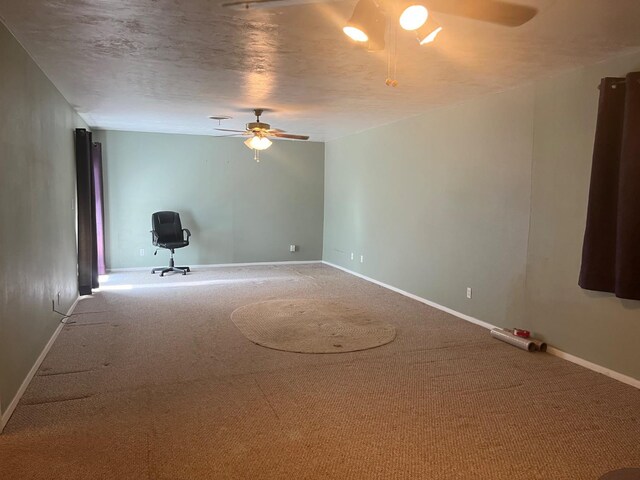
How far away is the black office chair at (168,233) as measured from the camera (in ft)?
23.4

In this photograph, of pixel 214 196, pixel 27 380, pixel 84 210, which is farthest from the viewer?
pixel 214 196

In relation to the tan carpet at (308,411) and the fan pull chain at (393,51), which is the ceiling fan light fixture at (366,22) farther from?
the tan carpet at (308,411)

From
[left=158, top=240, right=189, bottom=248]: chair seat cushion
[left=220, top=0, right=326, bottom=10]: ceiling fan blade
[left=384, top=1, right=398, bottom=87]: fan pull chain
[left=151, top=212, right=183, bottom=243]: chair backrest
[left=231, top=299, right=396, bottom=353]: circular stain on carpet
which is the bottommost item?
[left=231, top=299, right=396, bottom=353]: circular stain on carpet

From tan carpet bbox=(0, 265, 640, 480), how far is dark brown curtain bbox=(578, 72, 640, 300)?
78 centimetres

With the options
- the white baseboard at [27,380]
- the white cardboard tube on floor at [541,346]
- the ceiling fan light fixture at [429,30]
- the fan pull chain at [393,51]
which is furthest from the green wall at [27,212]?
the white cardboard tube on floor at [541,346]

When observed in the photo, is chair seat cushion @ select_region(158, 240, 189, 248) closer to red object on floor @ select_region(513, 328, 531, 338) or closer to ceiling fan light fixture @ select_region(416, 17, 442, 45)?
red object on floor @ select_region(513, 328, 531, 338)

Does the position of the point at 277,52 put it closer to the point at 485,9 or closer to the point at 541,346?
the point at 485,9

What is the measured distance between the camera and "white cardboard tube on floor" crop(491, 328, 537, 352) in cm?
387

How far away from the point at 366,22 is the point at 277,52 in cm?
149

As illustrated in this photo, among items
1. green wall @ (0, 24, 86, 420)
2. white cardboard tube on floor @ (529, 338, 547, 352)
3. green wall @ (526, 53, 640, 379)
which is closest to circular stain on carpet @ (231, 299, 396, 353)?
white cardboard tube on floor @ (529, 338, 547, 352)

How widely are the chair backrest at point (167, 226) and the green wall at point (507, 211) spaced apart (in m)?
3.28

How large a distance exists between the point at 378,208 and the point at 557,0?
4.46 meters

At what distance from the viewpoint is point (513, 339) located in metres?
4.00

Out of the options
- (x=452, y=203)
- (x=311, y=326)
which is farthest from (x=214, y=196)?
(x=452, y=203)
